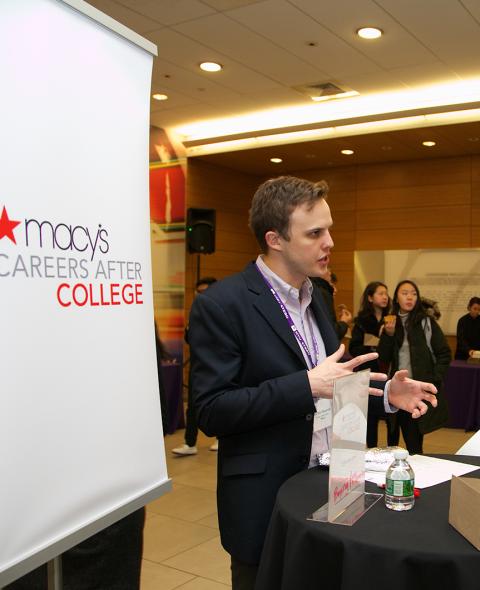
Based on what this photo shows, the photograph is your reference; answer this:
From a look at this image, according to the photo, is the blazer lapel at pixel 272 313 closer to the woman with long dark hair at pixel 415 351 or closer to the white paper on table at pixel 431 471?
the white paper on table at pixel 431 471

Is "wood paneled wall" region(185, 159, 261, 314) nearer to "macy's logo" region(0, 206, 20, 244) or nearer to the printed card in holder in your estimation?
the printed card in holder

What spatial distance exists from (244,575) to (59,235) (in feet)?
3.78

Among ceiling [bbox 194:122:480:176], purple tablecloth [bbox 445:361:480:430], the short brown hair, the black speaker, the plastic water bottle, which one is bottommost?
purple tablecloth [bbox 445:361:480:430]

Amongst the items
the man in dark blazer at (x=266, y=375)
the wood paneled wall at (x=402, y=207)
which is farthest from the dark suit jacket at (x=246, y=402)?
the wood paneled wall at (x=402, y=207)

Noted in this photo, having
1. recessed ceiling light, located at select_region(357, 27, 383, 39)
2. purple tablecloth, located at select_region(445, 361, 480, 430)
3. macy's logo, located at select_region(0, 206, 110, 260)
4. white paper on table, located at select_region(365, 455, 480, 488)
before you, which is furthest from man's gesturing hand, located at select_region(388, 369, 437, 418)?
purple tablecloth, located at select_region(445, 361, 480, 430)

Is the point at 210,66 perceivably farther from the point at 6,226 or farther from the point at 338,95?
the point at 6,226

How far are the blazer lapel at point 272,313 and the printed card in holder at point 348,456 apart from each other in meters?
0.30

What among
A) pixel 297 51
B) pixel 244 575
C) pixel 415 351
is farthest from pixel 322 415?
pixel 297 51

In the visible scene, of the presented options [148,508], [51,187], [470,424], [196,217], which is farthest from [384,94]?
[51,187]

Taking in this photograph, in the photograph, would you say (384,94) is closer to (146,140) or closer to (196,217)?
(196,217)

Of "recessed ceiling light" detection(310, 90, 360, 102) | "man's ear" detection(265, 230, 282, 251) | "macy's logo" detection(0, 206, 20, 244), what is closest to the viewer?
"macy's logo" detection(0, 206, 20, 244)

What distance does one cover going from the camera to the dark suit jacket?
1.74 m

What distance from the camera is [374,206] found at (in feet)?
32.3

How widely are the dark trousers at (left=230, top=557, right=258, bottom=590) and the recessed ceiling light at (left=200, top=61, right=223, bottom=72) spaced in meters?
5.37
